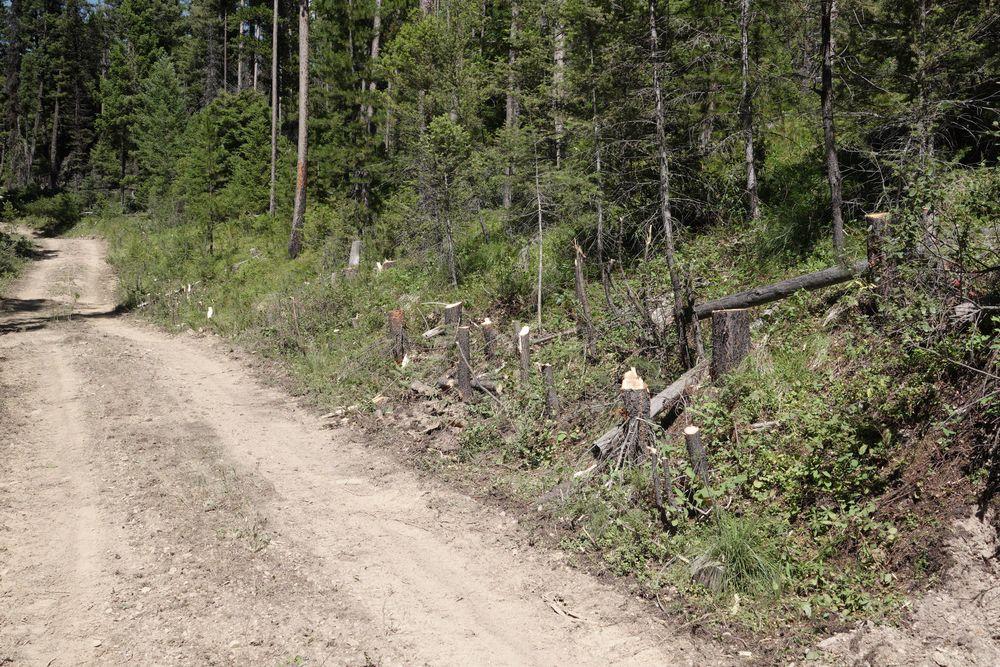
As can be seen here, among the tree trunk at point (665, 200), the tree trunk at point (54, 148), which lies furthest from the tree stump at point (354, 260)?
the tree trunk at point (54, 148)

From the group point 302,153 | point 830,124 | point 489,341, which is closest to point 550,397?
point 489,341

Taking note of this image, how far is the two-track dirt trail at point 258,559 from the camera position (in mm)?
5637

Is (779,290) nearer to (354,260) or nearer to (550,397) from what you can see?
(550,397)

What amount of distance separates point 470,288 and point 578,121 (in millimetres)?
4629

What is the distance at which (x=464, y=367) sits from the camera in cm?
1099

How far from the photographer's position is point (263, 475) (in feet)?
31.0

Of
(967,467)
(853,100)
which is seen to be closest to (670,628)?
(967,467)

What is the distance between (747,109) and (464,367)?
26.3 feet

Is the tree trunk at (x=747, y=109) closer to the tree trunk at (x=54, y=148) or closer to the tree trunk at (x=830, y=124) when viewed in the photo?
the tree trunk at (x=830, y=124)

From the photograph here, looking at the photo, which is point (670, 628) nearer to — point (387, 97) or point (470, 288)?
point (470, 288)

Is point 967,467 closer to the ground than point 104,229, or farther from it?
closer to the ground

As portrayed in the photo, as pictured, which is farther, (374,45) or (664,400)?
(374,45)

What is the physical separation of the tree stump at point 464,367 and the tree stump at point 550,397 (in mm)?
1615

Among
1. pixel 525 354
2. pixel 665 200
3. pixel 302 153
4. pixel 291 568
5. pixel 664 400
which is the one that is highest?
pixel 302 153
